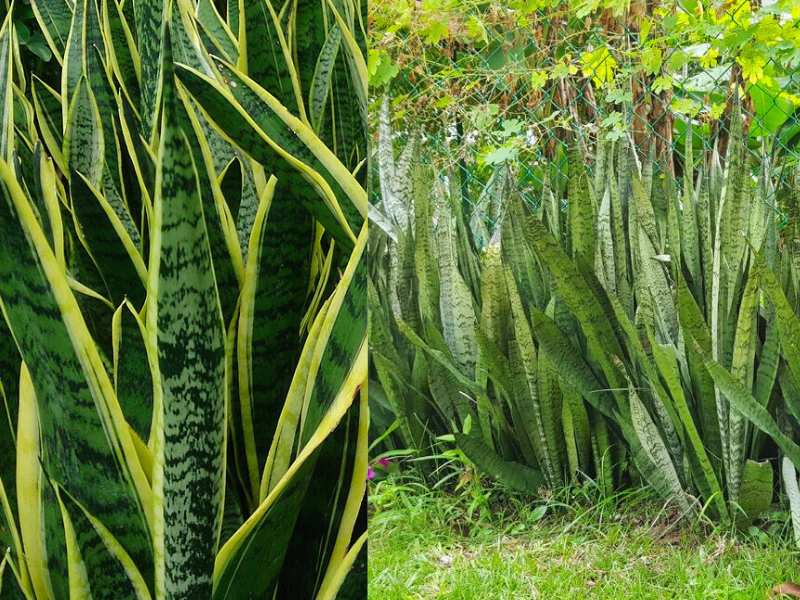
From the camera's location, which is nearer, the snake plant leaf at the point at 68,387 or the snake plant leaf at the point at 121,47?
the snake plant leaf at the point at 68,387

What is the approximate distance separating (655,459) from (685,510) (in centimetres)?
10

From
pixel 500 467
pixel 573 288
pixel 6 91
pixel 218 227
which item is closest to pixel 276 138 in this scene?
pixel 218 227

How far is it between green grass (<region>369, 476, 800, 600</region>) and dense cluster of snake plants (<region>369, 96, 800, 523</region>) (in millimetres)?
48

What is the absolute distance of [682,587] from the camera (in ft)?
4.73

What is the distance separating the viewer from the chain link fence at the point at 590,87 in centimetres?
143

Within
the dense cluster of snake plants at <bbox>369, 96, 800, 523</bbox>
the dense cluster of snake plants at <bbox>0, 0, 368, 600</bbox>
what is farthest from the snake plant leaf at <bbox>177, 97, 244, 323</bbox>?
the dense cluster of snake plants at <bbox>369, 96, 800, 523</bbox>

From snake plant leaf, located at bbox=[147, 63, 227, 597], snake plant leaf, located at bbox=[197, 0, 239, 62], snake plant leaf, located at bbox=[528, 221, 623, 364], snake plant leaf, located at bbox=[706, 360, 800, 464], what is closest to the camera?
snake plant leaf, located at bbox=[147, 63, 227, 597]

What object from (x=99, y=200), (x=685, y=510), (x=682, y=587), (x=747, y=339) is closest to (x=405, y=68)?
(x=747, y=339)

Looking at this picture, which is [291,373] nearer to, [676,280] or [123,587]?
[123,587]

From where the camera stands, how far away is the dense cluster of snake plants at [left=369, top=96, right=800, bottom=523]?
1.38 m

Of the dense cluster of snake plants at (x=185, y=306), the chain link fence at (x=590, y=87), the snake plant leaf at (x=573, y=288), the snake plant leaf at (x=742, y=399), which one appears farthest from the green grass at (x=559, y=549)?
the dense cluster of snake plants at (x=185, y=306)

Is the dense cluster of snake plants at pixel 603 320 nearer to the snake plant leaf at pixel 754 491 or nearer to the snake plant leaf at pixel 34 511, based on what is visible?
the snake plant leaf at pixel 754 491

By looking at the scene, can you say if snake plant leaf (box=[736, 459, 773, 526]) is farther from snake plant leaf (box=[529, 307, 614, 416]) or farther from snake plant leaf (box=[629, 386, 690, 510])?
snake plant leaf (box=[529, 307, 614, 416])

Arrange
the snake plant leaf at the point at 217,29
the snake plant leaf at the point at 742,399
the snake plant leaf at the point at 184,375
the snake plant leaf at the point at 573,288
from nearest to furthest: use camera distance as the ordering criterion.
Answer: the snake plant leaf at the point at 184,375
the snake plant leaf at the point at 217,29
the snake plant leaf at the point at 742,399
the snake plant leaf at the point at 573,288
